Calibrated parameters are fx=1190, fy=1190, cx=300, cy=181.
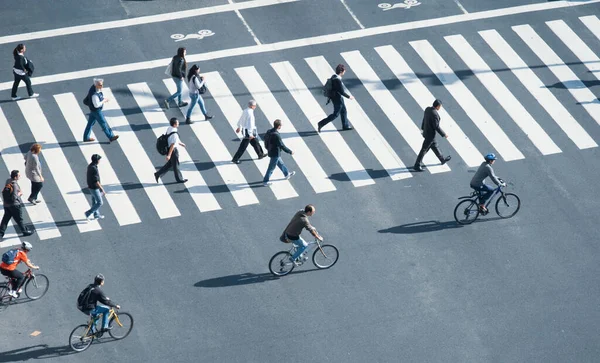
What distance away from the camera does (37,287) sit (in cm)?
2641

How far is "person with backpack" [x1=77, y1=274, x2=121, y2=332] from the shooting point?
24.3 meters

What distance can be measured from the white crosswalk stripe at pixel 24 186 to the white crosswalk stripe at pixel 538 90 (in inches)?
547

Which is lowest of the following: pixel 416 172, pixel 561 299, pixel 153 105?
pixel 561 299

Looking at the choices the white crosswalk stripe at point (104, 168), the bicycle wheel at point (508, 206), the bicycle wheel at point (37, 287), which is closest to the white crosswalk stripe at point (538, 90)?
the bicycle wheel at point (508, 206)

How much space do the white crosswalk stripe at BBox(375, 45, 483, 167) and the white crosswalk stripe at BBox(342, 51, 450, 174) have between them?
25.0 inches

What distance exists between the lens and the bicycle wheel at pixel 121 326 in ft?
82.9

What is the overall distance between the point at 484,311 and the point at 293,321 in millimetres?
4292

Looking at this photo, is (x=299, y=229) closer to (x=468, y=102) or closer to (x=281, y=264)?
(x=281, y=264)

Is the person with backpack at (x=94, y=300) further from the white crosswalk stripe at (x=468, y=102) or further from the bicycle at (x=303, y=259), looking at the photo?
the white crosswalk stripe at (x=468, y=102)

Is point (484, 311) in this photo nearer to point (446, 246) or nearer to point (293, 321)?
point (446, 246)

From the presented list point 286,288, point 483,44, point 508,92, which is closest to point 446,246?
point 286,288

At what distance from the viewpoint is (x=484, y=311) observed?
2656 cm

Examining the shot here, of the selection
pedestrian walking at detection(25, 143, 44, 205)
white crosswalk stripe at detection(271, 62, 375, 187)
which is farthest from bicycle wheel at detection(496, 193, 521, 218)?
pedestrian walking at detection(25, 143, 44, 205)

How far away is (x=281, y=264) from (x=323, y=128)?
20.4 feet
